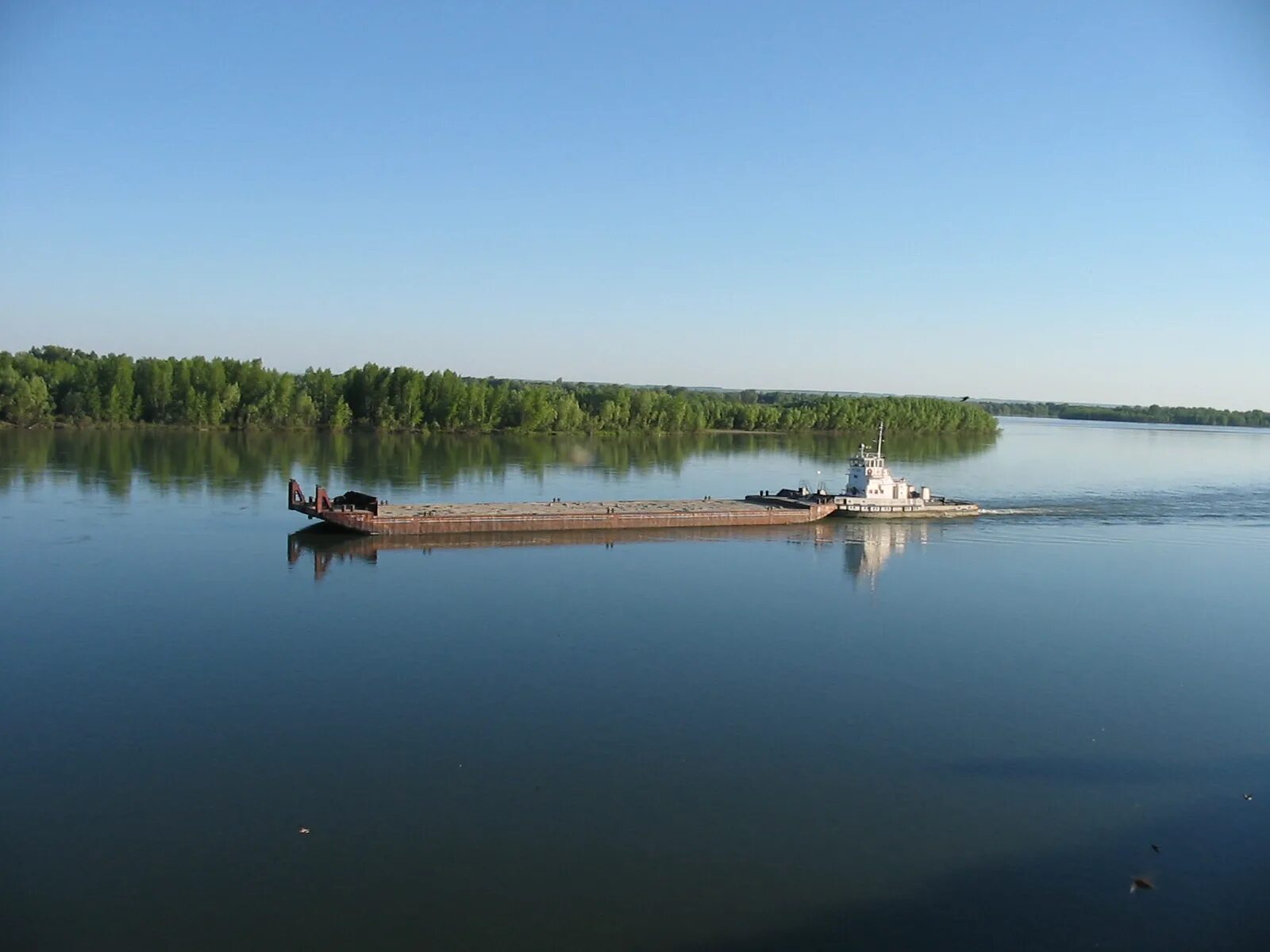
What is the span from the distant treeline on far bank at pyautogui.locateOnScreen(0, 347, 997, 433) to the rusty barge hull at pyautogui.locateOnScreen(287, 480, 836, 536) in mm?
69179

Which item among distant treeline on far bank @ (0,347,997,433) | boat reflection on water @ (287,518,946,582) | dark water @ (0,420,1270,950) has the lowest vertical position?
dark water @ (0,420,1270,950)

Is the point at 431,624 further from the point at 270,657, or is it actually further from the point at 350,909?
the point at 350,909

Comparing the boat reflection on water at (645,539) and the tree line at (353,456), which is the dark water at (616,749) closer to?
the boat reflection on water at (645,539)

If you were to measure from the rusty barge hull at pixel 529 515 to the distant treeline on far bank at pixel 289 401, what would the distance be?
69179mm

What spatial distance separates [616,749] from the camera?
19.7 m

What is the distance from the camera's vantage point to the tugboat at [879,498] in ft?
184

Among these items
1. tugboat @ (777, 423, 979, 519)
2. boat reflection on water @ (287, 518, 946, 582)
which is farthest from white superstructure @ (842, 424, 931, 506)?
boat reflection on water @ (287, 518, 946, 582)

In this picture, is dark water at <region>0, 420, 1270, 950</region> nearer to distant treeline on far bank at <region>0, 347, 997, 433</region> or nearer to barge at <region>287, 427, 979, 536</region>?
barge at <region>287, 427, 979, 536</region>

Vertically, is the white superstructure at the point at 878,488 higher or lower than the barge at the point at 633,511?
higher

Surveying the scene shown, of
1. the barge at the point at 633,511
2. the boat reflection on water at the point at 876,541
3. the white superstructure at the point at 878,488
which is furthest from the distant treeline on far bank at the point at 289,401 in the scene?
the boat reflection on water at the point at 876,541

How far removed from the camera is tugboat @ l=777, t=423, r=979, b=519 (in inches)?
2210

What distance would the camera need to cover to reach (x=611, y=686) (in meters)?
23.4

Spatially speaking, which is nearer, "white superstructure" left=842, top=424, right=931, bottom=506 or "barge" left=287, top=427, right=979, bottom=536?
"barge" left=287, top=427, right=979, bottom=536

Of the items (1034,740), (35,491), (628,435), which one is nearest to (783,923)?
(1034,740)
